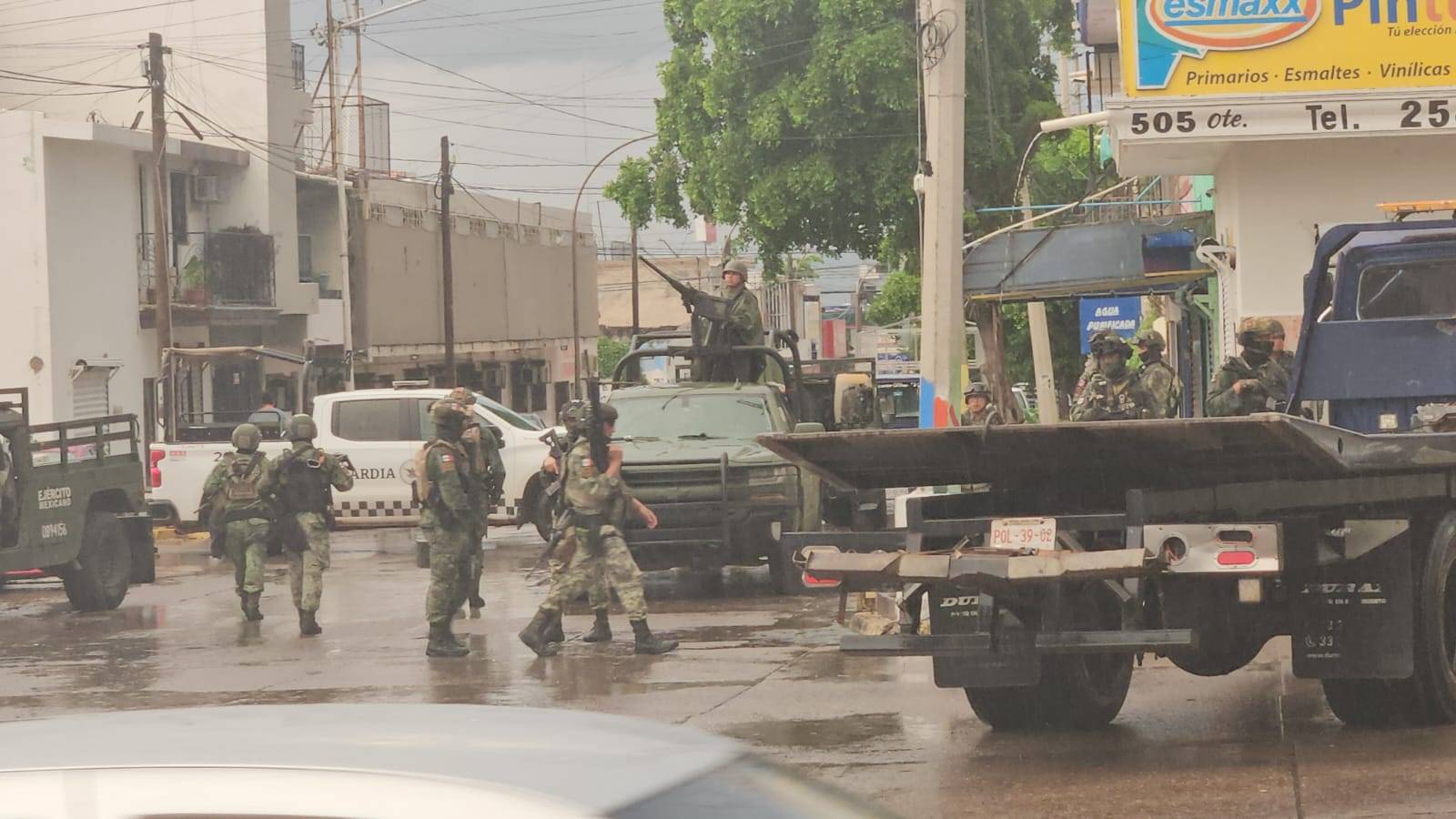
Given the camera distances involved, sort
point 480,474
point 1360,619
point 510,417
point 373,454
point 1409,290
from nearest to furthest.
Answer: point 1360,619 < point 1409,290 < point 480,474 < point 373,454 < point 510,417

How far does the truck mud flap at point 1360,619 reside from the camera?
308 inches

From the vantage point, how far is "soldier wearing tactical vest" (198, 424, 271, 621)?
49.7 ft

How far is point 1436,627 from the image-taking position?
8008 mm

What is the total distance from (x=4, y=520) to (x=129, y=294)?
68.4 ft

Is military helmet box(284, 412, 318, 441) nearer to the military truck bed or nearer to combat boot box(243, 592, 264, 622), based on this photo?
combat boot box(243, 592, 264, 622)

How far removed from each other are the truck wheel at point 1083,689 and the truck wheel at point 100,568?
10467 millimetres

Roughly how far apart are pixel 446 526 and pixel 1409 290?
252 inches

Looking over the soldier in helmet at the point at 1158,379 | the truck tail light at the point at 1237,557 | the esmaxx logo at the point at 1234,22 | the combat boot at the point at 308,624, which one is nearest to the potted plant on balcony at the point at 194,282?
the combat boot at the point at 308,624

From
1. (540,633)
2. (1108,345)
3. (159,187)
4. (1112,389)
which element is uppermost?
(159,187)

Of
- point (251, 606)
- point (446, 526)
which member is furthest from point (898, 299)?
point (446, 526)

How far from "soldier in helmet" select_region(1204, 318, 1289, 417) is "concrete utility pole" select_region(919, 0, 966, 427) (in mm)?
3240

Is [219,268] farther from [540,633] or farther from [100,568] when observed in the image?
[540,633]

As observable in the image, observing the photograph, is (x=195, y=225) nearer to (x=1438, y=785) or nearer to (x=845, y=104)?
(x=845, y=104)

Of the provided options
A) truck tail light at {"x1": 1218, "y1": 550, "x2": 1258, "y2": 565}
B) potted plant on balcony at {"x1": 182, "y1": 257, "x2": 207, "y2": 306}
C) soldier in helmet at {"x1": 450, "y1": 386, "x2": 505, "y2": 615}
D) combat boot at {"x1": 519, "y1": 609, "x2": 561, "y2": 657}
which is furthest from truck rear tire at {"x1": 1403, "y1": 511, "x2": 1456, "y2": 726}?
potted plant on balcony at {"x1": 182, "y1": 257, "x2": 207, "y2": 306}
